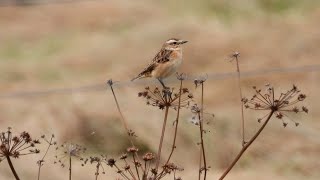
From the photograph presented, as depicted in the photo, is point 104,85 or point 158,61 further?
point 104,85

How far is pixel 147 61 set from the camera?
7.48 m

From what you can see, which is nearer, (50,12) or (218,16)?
(218,16)

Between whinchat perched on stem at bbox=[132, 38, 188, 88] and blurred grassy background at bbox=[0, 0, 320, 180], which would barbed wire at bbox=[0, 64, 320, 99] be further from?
whinchat perched on stem at bbox=[132, 38, 188, 88]

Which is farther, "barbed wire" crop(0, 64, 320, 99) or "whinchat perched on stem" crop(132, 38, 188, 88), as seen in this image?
"barbed wire" crop(0, 64, 320, 99)

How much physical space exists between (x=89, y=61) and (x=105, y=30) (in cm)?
84

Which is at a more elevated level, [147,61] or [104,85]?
[147,61]

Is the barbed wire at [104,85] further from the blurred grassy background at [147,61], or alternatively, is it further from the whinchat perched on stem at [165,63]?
the whinchat perched on stem at [165,63]

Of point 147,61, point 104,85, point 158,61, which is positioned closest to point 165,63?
point 158,61

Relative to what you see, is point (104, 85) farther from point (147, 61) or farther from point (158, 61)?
point (158, 61)

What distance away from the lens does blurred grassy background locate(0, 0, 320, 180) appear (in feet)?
18.6

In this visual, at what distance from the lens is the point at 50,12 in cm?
947

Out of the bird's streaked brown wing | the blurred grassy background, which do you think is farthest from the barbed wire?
the bird's streaked brown wing

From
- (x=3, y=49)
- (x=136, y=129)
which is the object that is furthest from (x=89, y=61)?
(x=136, y=129)

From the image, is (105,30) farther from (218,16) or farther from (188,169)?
(188,169)
